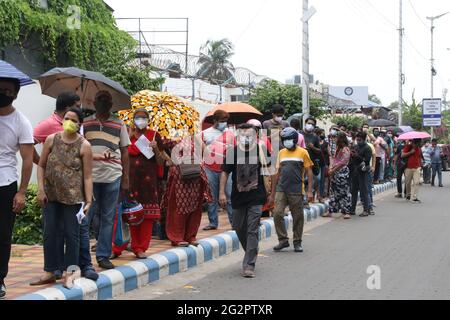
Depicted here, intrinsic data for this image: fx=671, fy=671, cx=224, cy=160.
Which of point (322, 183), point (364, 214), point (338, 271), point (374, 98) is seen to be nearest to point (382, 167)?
point (322, 183)

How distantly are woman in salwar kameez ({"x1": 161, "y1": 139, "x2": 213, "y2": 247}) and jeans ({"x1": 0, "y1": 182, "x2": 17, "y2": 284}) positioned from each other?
2.93m

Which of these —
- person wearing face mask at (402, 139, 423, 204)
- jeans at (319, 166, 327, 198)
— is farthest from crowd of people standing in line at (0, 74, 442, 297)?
person wearing face mask at (402, 139, 423, 204)

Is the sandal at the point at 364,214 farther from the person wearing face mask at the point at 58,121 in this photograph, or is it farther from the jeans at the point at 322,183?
the person wearing face mask at the point at 58,121

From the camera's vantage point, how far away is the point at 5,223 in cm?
600

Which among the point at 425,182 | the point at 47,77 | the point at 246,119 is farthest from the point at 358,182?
the point at 425,182

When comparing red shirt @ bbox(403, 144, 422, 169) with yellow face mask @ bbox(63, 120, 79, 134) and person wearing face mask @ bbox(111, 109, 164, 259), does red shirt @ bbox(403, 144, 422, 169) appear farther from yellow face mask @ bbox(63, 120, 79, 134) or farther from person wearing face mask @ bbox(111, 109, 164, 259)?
yellow face mask @ bbox(63, 120, 79, 134)

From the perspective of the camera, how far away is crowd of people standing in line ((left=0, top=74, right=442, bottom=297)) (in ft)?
20.1

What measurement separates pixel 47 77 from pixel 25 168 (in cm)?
210

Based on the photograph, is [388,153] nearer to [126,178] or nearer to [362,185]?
[362,185]

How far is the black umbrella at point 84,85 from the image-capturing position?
755cm

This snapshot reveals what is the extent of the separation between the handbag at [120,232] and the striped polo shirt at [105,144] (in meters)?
0.76

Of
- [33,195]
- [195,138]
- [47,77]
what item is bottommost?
[33,195]
